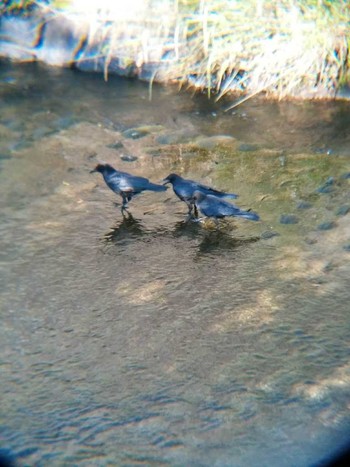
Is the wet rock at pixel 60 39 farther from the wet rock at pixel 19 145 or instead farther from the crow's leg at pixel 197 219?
the crow's leg at pixel 197 219

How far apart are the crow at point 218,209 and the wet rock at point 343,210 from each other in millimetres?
644

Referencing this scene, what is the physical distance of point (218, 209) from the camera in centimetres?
507

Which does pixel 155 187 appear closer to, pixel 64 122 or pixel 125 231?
→ pixel 125 231

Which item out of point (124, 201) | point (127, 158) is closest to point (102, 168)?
point (124, 201)

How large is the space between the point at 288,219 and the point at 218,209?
0.55m

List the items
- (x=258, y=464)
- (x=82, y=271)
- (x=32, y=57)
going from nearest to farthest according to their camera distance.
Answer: (x=258, y=464) → (x=82, y=271) → (x=32, y=57)

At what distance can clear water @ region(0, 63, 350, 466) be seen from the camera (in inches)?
131

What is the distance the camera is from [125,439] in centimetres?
328

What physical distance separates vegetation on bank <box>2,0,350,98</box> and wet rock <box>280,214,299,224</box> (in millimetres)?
2716

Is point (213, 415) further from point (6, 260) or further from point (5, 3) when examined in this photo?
point (5, 3)

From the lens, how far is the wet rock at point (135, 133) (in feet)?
22.2

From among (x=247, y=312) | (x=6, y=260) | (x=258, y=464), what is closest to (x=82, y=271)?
(x=6, y=260)

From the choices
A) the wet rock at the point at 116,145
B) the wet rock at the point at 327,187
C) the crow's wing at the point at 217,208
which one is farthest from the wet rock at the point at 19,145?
the wet rock at the point at 327,187

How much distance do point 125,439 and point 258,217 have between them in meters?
2.24
